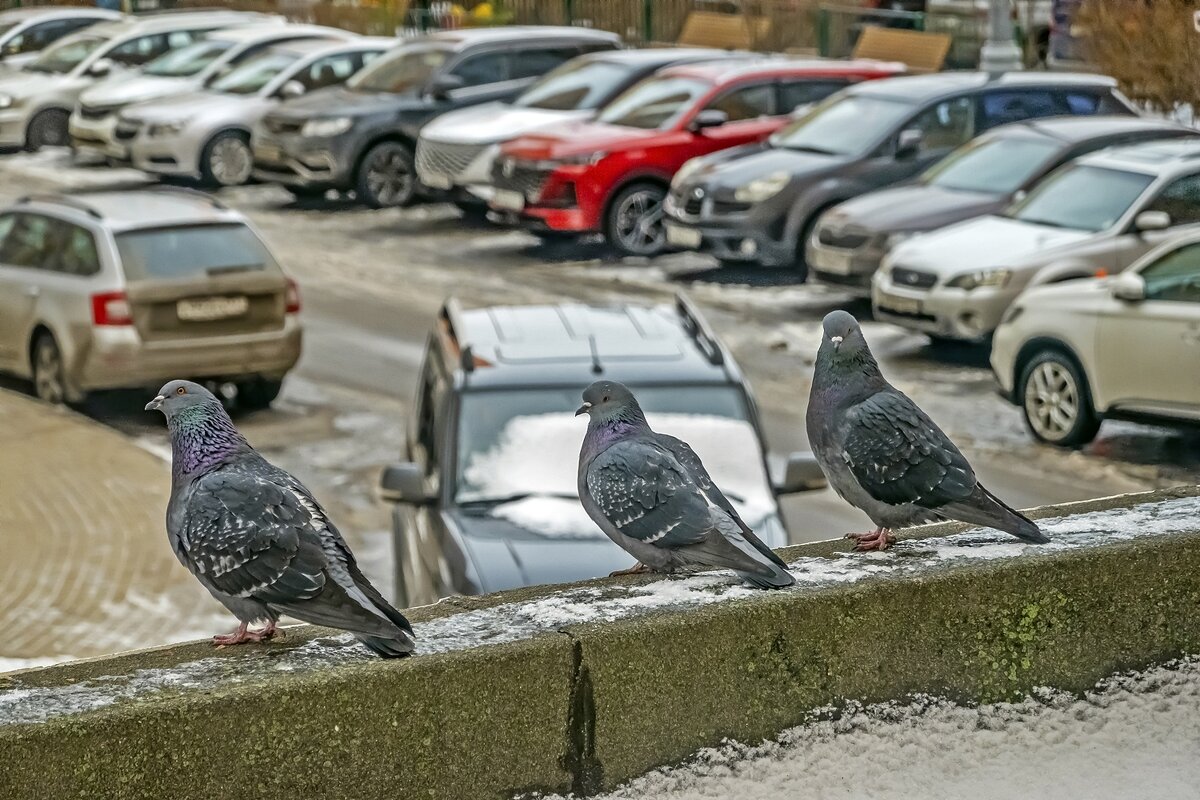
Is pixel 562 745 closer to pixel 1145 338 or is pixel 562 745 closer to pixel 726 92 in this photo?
pixel 1145 338

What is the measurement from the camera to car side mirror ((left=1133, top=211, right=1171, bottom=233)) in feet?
46.5

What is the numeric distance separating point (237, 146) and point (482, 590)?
18977mm

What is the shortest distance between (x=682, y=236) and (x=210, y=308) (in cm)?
594

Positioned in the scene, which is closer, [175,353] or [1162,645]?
[1162,645]

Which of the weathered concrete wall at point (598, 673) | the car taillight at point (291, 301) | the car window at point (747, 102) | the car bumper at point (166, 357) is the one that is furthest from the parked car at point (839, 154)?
the weathered concrete wall at point (598, 673)

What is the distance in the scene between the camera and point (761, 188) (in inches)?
701

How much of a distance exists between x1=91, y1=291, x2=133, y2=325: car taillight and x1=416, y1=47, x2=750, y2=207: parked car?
7978 mm

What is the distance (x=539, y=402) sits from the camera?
323 inches

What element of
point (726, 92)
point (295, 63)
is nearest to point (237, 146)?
point (295, 63)

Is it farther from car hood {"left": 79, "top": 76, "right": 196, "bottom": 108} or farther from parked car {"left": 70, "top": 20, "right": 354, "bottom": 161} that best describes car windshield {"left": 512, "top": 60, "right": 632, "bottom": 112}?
car hood {"left": 79, "top": 76, "right": 196, "bottom": 108}

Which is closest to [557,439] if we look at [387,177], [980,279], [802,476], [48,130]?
[802,476]

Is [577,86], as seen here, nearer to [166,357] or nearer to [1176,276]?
[166,357]

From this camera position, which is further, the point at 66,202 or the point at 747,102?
the point at 747,102

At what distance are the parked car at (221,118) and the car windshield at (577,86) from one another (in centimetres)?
350
